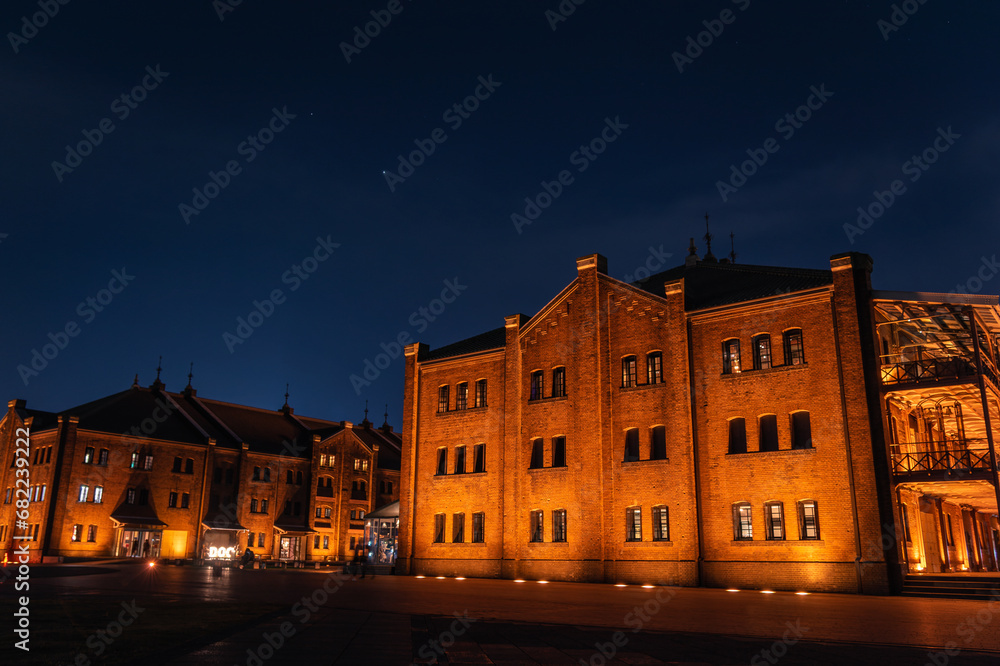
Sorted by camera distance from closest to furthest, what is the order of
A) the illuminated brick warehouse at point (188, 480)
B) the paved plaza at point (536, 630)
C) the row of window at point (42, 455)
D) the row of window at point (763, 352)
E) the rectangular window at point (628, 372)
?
the paved plaza at point (536, 630) < the row of window at point (763, 352) < the rectangular window at point (628, 372) < the illuminated brick warehouse at point (188, 480) < the row of window at point (42, 455)

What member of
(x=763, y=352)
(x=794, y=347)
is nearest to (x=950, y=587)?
(x=794, y=347)

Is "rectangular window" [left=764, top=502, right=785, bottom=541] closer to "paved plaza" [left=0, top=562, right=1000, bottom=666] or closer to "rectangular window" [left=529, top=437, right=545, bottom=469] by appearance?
"paved plaza" [left=0, top=562, right=1000, bottom=666]

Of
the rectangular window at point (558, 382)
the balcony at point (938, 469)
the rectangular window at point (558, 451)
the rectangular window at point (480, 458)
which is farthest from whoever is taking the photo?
the rectangular window at point (480, 458)

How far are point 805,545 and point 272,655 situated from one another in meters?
22.0

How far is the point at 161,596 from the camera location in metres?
18.2

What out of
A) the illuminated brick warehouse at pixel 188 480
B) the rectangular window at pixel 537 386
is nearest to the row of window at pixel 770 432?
the rectangular window at pixel 537 386

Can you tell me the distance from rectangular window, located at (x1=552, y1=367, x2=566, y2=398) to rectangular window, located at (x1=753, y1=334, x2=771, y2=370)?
8651mm

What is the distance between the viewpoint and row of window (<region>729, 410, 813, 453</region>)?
2734 centimetres

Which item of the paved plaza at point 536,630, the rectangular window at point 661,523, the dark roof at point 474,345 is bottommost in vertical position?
the paved plaza at point 536,630

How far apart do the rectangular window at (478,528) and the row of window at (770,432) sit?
12262 mm

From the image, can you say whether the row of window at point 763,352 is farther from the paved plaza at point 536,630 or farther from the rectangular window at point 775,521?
the paved plaza at point 536,630

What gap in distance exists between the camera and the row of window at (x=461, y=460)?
118 ft

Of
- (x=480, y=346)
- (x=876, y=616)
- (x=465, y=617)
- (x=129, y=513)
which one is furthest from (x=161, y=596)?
(x=129, y=513)

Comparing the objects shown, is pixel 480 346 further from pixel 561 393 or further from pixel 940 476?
pixel 940 476
